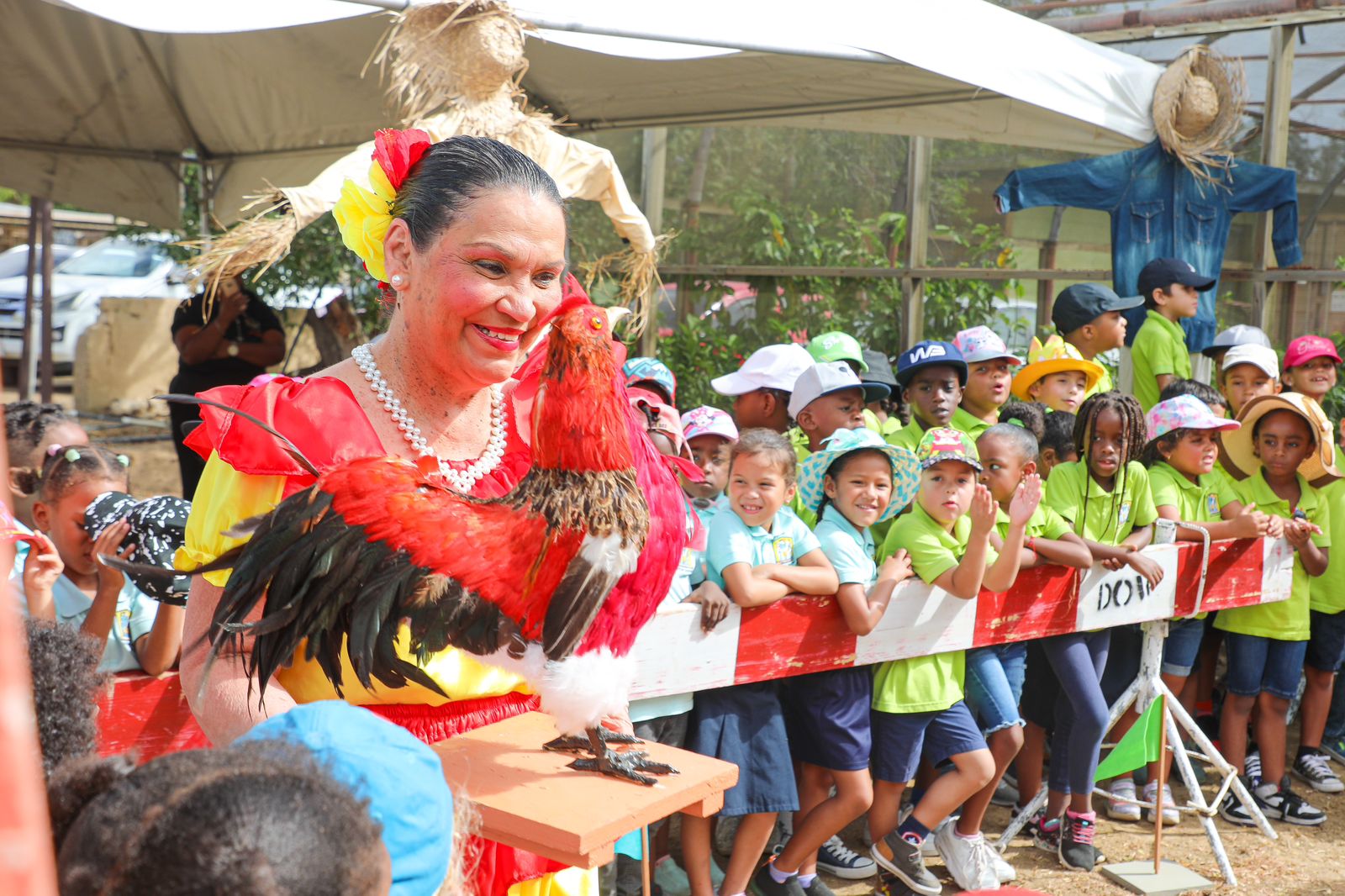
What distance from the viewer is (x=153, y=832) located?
0.85m

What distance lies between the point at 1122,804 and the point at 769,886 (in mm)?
1674

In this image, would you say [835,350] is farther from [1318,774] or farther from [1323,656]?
[1318,774]

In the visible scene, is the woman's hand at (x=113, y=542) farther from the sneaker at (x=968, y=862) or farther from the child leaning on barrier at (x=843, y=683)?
the sneaker at (x=968, y=862)

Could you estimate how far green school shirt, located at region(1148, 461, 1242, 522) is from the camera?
14.8 feet

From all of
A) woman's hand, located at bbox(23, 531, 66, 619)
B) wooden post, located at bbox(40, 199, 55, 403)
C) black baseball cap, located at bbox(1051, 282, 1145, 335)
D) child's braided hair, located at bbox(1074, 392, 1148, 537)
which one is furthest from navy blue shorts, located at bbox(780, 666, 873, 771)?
wooden post, located at bbox(40, 199, 55, 403)

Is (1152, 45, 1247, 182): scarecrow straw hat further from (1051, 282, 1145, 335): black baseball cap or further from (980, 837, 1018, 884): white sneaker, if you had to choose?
(980, 837, 1018, 884): white sneaker

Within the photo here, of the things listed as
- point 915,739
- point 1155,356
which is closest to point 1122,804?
point 915,739

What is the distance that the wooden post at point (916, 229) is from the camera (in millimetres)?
7883

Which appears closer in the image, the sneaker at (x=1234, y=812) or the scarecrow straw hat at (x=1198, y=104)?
the sneaker at (x=1234, y=812)

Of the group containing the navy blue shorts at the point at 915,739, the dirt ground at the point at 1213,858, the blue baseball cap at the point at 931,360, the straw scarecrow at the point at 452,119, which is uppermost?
the straw scarecrow at the point at 452,119

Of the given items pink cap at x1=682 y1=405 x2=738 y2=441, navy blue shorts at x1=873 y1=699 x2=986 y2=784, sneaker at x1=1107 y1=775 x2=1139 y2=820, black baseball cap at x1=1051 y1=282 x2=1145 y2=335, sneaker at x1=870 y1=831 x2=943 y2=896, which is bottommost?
sneaker at x1=1107 y1=775 x2=1139 y2=820

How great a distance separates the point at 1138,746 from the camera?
4012 millimetres

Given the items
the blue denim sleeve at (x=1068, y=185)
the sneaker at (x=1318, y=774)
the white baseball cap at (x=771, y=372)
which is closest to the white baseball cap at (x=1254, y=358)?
the blue denim sleeve at (x=1068, y=185)

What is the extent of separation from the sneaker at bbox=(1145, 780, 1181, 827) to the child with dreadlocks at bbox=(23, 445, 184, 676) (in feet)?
11.4
